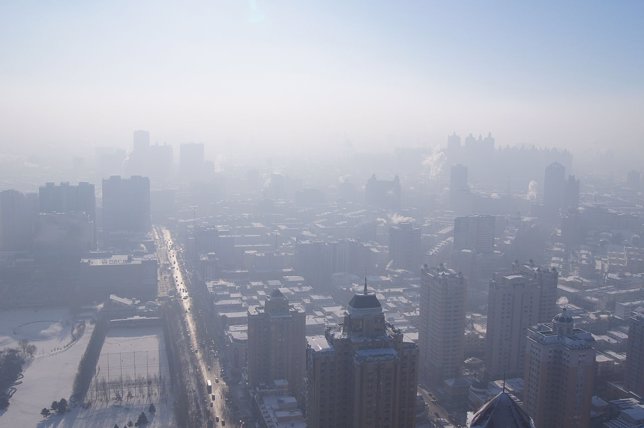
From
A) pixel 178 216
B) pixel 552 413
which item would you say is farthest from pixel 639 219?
pixel 552 413

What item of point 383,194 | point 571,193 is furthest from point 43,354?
point 571,193

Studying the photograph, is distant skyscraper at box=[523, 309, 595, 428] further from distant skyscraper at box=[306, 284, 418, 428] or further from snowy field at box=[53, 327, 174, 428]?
snowy field at box=[53, 327, 174, 428]

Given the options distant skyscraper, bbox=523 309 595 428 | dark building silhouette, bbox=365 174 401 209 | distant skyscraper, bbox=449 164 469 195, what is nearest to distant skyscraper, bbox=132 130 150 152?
dark building silhouette, bbox=365 174 401 209

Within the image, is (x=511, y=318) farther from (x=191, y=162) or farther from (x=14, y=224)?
(x=191, y=162)

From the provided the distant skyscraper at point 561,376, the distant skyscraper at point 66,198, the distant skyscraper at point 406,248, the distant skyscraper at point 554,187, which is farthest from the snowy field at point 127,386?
the distant skyscraper at point 554,187

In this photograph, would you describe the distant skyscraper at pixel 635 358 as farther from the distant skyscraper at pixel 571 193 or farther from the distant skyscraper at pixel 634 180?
the distant skyscraper at pixel 634 180

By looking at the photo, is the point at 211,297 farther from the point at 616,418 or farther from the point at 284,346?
the point at 616,418
